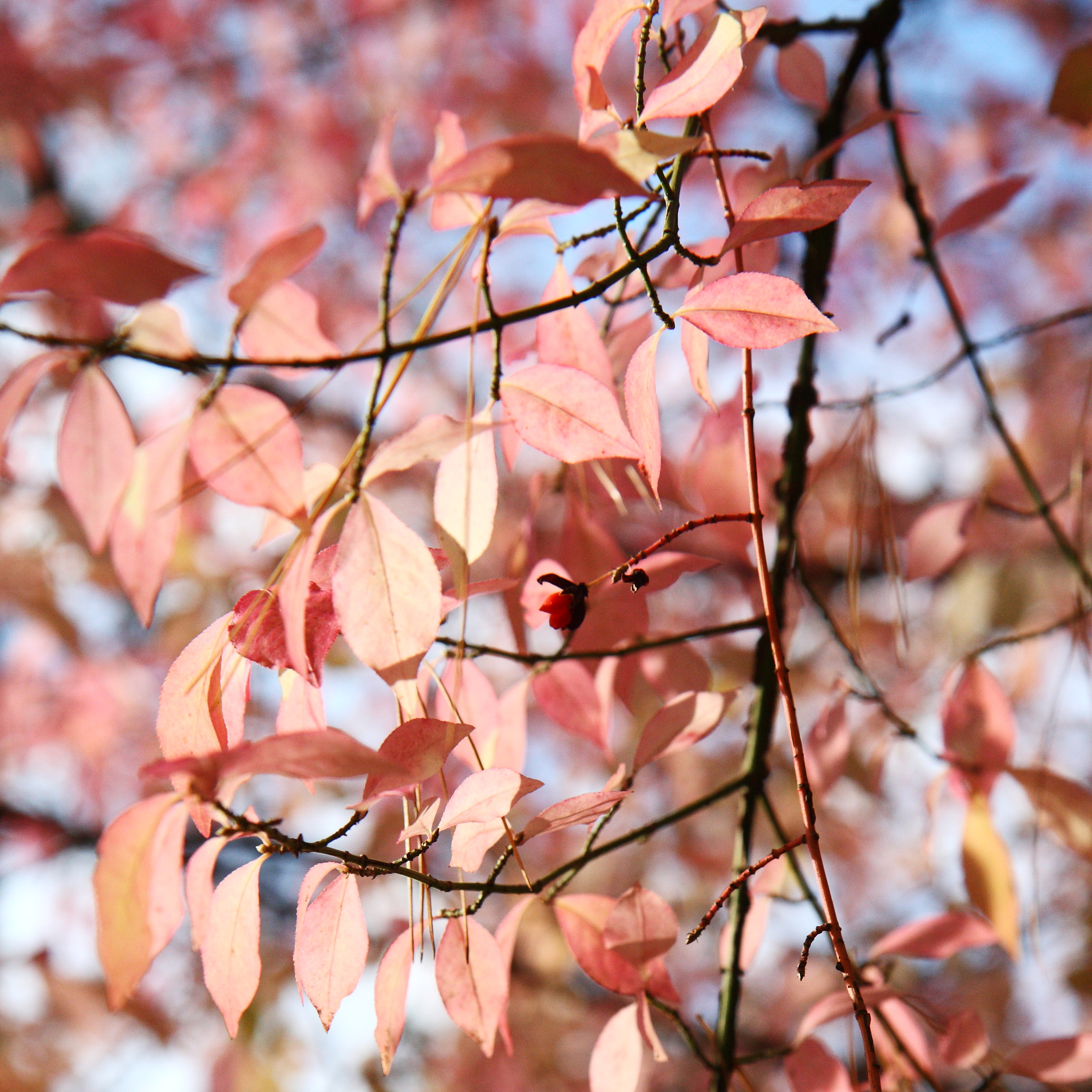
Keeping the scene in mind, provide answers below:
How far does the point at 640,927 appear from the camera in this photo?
44cm

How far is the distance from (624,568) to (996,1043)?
88.6 inches

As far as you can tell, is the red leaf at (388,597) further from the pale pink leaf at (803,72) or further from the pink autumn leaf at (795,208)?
the pale pink leaf at (803,72)

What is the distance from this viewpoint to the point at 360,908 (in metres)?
0.36

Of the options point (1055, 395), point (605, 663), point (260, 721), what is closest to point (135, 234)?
point (605, 663)

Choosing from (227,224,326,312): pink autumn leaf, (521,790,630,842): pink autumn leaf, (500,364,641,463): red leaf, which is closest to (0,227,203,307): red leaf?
(227,224,326,312): pink autumn leaf

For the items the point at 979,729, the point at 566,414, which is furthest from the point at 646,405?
the point at 979,729

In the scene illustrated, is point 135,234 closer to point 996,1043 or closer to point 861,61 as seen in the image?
point 861,61

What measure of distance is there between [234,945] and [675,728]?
9.2 inches

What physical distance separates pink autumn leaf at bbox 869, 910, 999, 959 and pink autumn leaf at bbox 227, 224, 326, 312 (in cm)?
54

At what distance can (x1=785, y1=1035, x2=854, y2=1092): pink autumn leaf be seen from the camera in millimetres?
466

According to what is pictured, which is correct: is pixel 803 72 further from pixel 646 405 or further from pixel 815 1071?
pixel 815 1071

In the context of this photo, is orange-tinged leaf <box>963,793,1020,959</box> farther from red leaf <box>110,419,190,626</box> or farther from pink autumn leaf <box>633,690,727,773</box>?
red leaf <box>110,419,190,626</box>

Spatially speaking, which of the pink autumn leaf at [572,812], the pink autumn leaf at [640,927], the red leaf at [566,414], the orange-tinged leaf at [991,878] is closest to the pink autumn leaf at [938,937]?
the orange-tinged leaf at [991,878]

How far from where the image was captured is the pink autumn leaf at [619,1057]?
1.35 ft
